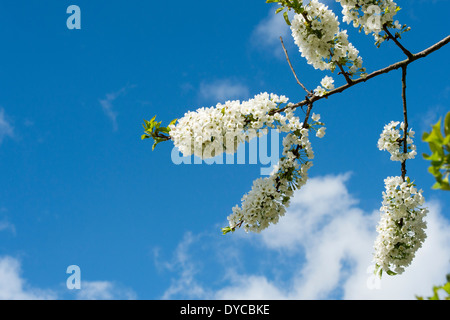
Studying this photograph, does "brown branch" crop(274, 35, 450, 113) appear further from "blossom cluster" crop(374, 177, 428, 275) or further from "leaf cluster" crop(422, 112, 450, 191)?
"leaf cluster" crop(422, 112, 450, 191)

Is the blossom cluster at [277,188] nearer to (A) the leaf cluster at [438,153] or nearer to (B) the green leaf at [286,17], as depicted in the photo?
(B) the green leaf at [286,17]

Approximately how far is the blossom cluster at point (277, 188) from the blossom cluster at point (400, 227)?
54.5 inches

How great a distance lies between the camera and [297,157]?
18.7 ft

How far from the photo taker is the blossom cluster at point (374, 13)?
5.84m

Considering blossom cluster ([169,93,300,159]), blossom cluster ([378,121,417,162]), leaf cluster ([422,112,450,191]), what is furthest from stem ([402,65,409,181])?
leaf cluster ([422,112,450,191])

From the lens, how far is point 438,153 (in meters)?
2.28

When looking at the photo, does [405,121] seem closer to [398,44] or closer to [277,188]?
[398,44]

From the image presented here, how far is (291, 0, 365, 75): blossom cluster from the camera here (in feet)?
19.3

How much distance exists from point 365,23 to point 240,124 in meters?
2.46

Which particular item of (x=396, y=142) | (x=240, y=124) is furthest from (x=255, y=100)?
(x=396, y=142)

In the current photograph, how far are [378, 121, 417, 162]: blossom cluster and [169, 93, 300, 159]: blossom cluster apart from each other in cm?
172

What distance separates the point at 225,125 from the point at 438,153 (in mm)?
3367
